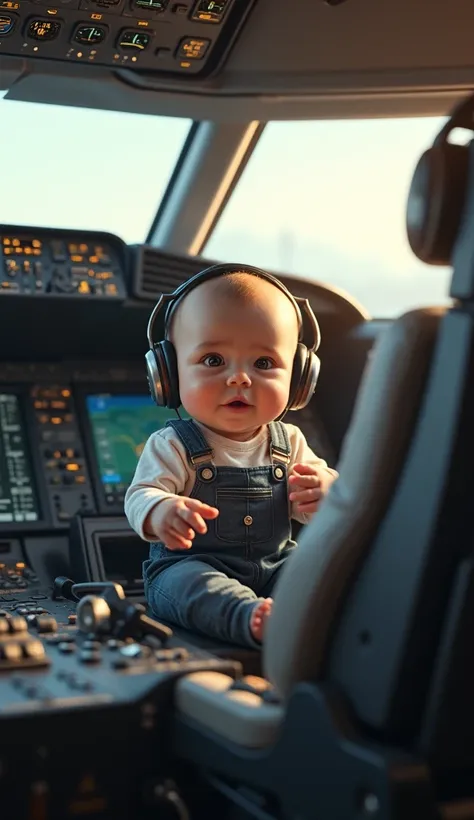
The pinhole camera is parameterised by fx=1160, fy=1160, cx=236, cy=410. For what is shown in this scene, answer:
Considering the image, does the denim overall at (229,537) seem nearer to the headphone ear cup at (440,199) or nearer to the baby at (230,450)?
the baby at (230,450)

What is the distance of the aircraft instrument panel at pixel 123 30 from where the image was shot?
2543mm

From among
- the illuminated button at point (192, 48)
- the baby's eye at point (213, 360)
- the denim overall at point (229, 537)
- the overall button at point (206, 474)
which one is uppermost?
the illuminated button at point (192, 48)

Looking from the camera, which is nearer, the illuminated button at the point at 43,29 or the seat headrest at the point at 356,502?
the seat headrest at the point at 356,502

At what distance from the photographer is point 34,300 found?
282cm

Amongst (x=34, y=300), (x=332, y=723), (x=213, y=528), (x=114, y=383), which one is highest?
(x=34, y=300)

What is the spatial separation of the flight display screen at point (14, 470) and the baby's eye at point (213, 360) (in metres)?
1.00

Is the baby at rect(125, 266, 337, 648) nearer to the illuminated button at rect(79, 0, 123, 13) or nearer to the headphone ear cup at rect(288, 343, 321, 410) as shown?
the headphone ear cup at rect(288, 343, 321, 410)

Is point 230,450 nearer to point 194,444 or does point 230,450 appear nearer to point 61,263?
point 194,444

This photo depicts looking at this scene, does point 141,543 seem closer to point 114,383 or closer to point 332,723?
point 114,383

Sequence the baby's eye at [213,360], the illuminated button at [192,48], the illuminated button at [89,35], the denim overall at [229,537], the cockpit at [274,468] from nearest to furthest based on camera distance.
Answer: the cockpit at [274,468], the denim overall at [229,537], the baby's eye at [213,360], the illuminated button at [89,35], the illuminated button at [192,48]

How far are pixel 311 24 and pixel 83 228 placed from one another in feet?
2.49

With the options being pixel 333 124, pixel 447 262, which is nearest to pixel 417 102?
pixel 333 124

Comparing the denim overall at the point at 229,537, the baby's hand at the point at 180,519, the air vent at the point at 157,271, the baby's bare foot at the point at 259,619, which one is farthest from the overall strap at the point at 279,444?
the air vent at the point at 157,271

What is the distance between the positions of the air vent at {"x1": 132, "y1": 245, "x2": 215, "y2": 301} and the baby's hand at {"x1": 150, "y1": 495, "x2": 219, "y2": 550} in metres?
1.08
